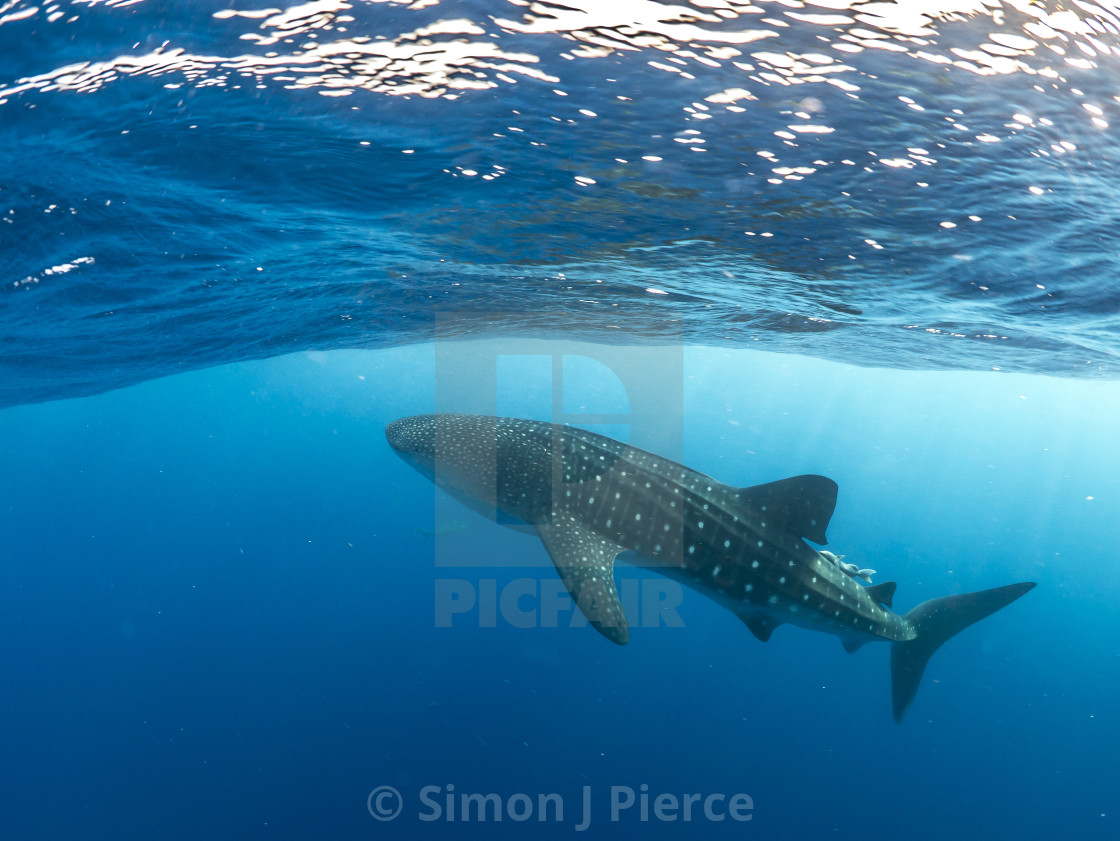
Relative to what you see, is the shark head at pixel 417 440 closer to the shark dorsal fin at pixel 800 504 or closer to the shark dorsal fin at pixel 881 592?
the shark dorsal fin at pixel 800 504

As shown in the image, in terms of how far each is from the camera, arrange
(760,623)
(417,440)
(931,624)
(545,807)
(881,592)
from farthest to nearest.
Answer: (545,807), (931,624), (417,440), (881,592), (760,623)

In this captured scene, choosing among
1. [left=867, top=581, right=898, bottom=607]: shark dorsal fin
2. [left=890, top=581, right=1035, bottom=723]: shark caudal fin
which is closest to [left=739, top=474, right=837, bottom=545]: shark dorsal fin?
[left=867, top=581, right=898, bottom=607]: shark dorsal fin

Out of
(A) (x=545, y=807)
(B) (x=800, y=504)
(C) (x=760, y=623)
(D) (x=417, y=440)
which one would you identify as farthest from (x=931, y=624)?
(A) (x=545, y=807)

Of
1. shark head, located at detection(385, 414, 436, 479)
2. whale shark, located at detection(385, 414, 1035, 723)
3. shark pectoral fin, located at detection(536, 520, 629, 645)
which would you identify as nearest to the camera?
shark pectoral fin, located at detection(536, 520, 629, 645)

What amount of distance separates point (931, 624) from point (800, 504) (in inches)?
158

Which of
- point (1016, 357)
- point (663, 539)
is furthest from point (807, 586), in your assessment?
point (1016, 357)

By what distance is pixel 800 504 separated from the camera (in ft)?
21.4

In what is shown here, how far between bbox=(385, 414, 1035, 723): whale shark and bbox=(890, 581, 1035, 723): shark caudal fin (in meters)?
0.37

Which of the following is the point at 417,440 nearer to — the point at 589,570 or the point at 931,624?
the point at 589,570

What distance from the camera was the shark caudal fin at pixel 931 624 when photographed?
8000 mm

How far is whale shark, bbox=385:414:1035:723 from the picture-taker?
6453mm

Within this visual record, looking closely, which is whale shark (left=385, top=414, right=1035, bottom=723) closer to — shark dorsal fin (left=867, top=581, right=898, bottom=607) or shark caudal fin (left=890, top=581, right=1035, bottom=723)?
shark dorsal fin (left=867, top=581, right=898, bottom=607)

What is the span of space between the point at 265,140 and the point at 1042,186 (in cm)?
800

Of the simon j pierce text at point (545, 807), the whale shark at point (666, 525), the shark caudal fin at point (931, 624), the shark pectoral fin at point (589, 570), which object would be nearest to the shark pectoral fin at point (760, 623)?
the whale shark at point (666, 525)
